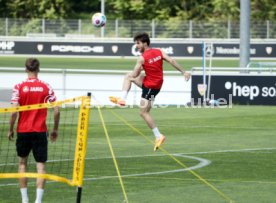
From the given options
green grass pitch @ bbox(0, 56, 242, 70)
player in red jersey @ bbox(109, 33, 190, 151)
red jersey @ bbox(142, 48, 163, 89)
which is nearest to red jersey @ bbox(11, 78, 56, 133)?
player in red jersey @ bbox(109, 33, 190, 151)

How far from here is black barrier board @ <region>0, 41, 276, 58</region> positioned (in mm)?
58688

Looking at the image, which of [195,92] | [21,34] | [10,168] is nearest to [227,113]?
[195,92]

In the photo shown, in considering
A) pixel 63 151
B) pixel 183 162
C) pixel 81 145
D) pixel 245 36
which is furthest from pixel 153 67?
pixel 245 36

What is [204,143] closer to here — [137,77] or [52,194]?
[137,77]

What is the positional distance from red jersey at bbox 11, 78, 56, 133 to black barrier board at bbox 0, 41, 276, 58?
46.6m

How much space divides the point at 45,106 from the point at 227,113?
1687cm

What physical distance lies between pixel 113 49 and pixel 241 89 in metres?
29.8

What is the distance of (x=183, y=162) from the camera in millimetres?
18031

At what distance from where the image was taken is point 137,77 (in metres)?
18.8

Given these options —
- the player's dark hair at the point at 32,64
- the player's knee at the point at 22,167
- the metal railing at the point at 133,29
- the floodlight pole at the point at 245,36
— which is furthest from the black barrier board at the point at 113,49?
the player's dark hair at the point at 32,64

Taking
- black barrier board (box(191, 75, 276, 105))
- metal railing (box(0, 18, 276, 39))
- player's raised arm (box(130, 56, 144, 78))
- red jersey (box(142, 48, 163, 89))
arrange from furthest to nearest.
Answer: metal railing (box(0, 18, 276, 39)), black barrier board (box(191, 75, 276, 105)), red jersey (box(142, 48, 163, 89)), player's raised arm (box(130, 56, 144, 78))

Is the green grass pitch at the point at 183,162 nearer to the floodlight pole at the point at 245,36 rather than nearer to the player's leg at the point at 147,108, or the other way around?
the player's leg at the point at 147,108

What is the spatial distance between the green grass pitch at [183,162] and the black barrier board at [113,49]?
30435 mm

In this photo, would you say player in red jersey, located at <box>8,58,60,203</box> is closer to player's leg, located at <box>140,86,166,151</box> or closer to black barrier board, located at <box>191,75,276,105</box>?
player's leg, located at <box>140,86,166,151</box>
